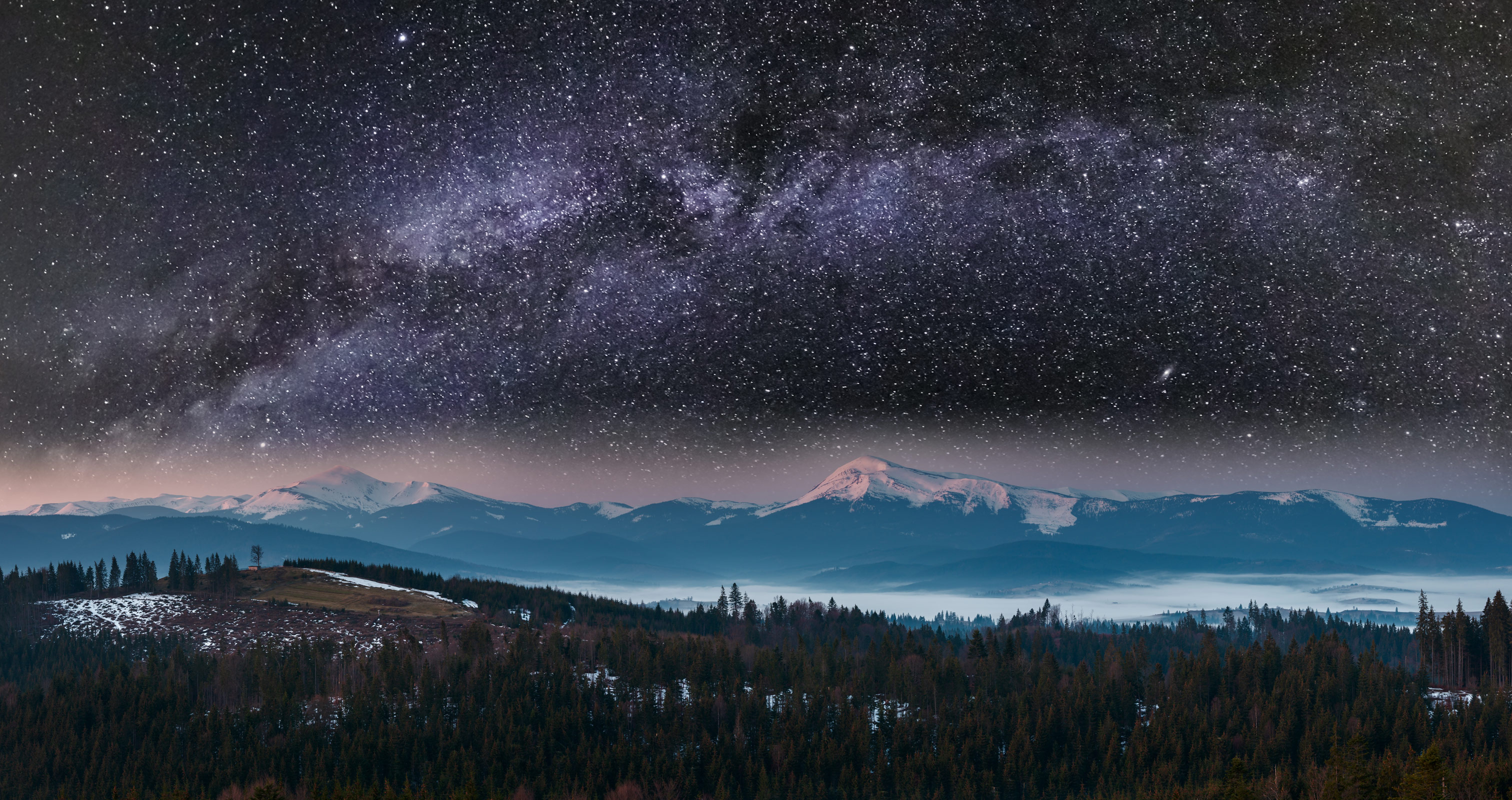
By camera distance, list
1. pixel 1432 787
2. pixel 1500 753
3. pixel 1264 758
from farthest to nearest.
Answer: pixel 1264 758
pixel 1500 753
pixel 1432 787

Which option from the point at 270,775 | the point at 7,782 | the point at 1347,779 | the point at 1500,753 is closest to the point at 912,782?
the point at 1347,779

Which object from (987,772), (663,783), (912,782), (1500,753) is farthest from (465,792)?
(1500,753)

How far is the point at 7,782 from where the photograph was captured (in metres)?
199

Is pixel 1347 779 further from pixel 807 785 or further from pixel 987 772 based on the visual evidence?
pixel 807 785

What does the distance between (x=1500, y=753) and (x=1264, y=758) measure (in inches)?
1474

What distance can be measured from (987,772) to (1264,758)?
166ft

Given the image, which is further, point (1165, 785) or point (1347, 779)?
point (1165, 785)

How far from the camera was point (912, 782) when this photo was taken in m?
198

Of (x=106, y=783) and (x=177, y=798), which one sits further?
(x=106, y=783)

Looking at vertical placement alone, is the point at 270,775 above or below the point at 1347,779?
below

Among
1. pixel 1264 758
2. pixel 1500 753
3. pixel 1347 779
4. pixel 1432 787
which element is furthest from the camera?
pixel 1264 758

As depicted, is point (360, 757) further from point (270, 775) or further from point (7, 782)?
point (7, 782)

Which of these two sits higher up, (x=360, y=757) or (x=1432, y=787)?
(x=1432, y=787)

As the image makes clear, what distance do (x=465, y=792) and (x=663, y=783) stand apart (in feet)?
179
